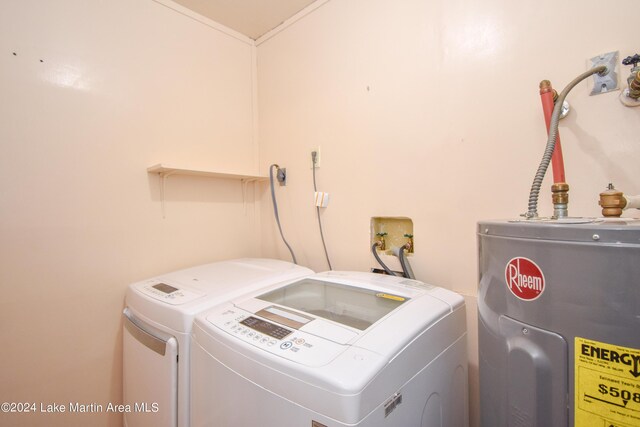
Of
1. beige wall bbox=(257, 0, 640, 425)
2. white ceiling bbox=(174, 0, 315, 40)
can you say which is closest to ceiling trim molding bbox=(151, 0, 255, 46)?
white ceiling bbox=(174, 0, 315, 40)

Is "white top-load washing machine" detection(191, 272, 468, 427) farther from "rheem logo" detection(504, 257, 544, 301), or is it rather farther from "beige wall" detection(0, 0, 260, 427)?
"beige wall" detection(0, 0, 260, 427)

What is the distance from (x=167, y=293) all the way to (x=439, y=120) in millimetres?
1247

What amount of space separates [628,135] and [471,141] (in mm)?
396

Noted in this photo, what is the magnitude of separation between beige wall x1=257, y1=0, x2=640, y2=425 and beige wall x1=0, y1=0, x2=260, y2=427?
0.57 m

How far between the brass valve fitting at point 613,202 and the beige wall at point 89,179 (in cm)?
165

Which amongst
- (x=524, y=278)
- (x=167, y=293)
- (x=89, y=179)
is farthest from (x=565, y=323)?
(x=89, y=179)

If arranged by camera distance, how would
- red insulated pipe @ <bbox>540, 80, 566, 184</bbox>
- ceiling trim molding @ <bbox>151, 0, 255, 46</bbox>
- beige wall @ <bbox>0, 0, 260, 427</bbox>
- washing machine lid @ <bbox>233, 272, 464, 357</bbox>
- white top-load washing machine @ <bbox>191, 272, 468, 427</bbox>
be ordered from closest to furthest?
1. white top-load washing machine @ <bbox>191, 272, 468, 427</bbox>
2. washing machine lid @ <bbox>233, 272, 464, 357</bbox>
3. red insulated pipe @ <bbox>540, 80, 566, 184</bbox>
4. beige wall @ <bbox>0, 0, 260, 427</bbox>
5. ceiling trim molding @ <bbox>151, 0, 255, 46</bbox>

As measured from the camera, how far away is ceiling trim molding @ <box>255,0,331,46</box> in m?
1.53

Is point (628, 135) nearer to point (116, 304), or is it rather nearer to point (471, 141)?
point (471, 141)

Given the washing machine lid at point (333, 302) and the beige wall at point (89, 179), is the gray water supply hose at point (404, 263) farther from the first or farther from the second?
the beige wall at point (89, 179)

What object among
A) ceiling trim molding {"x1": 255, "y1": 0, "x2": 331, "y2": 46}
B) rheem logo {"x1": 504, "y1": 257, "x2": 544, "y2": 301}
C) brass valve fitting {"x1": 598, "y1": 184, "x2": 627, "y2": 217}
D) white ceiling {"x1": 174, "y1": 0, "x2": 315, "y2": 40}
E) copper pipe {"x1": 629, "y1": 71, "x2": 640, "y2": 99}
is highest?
white ceiling {"x1": 174, "y1": 0, "x2": 315, "y2": 40}

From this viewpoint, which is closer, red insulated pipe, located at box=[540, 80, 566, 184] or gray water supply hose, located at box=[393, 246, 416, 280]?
red insulated pipe, located at box=[540, 80, 566, 184]

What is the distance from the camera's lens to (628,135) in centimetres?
77

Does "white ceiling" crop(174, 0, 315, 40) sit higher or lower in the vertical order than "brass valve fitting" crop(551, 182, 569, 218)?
higher
